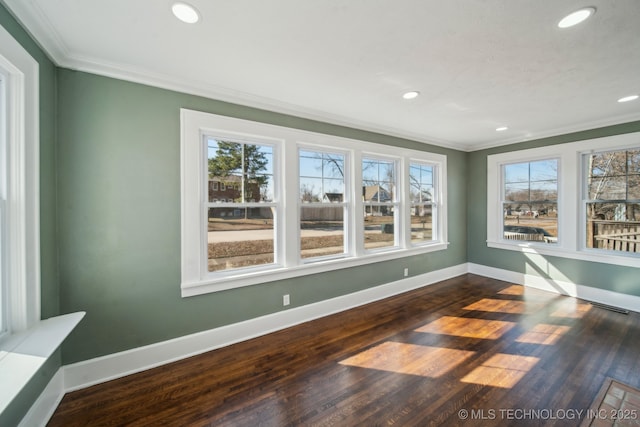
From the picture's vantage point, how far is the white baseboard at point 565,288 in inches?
135

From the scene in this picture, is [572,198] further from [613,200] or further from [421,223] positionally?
[421,223]

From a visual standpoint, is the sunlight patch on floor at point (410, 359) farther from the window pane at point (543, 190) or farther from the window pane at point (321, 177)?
the window pane at point (543, 190)

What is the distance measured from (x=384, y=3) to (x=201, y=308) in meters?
2.77

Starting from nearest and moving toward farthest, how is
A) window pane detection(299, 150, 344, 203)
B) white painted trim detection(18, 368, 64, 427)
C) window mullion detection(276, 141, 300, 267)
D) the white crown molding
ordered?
the white crown molding, white painted trim detection(18, 368, 64, 427), window mullion detection(276, 141, 300, 267), window pane detection(299, 150, 344, 203)

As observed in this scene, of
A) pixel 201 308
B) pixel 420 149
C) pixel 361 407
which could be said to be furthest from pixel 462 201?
pixel 201 308

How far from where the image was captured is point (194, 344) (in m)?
2.43

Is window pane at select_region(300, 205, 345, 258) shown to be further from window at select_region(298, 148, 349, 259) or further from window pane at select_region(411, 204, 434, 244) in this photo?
window pane at select_region(411, 204, 434, 244)

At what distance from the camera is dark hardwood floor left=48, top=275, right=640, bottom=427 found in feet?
5.66

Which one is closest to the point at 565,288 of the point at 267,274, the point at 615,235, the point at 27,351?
the point at 615,235

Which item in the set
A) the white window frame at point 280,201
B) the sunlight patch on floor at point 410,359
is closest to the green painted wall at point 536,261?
the white window frame at point 280,201

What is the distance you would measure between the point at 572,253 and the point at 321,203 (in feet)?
12.8

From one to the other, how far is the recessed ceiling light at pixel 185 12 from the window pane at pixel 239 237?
5.12 ft

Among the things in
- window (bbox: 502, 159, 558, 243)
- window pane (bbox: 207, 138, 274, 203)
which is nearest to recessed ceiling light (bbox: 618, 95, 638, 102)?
window (bbox: 502, 159, 558, 243)

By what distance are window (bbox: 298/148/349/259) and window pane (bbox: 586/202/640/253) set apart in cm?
363
